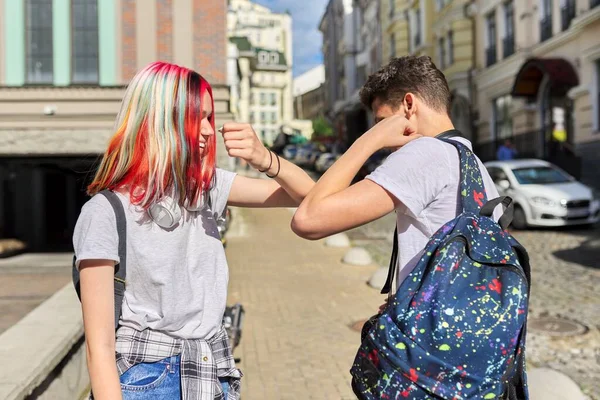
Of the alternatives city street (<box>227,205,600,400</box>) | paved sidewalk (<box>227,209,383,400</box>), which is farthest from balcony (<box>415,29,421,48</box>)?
paved sidewalk (<box>227,209,383,400</box>)

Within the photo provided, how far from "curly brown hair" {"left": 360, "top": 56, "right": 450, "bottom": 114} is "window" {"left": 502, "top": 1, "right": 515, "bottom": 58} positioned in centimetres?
2618

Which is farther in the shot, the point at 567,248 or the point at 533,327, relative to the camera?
the point at 567,248

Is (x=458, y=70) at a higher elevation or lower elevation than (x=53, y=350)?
higher

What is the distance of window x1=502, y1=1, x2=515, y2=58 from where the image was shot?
86.2 feet

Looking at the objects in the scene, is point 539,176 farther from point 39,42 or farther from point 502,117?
point 502,117

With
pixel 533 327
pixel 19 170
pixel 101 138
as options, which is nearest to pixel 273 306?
pixel 533 327

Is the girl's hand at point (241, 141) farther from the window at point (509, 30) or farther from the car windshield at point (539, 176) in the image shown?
the window at point (509, 30)

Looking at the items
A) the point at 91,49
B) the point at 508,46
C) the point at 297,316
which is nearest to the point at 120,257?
the point at 297,316

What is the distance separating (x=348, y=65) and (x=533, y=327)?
174 feet

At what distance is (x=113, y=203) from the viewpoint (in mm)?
1948

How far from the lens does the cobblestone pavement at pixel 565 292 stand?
19.1 ft

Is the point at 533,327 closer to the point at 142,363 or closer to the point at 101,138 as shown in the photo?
the point at 142,363

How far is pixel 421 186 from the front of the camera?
191 centimetres

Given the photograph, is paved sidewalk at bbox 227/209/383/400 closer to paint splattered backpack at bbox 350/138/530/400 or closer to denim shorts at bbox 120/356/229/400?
denim shorts at bbox 120/356/229/400
